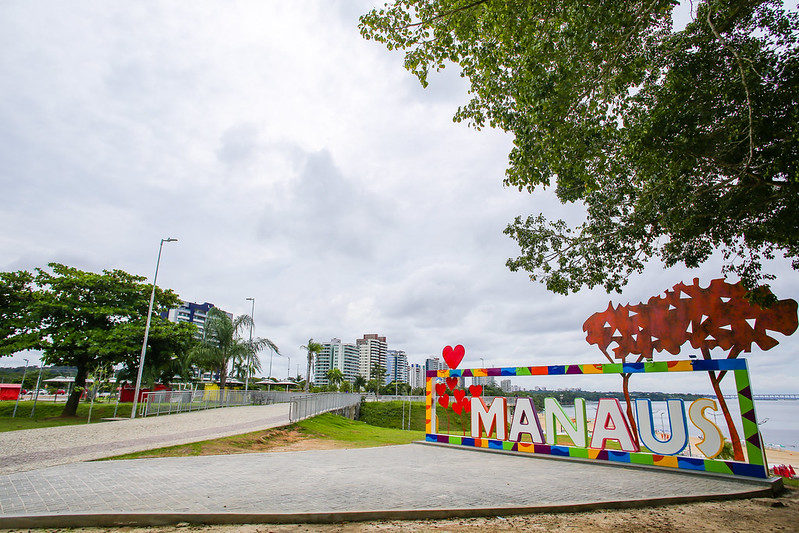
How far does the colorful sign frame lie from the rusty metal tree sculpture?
0.37 meters

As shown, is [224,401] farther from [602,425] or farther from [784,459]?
[784,459]

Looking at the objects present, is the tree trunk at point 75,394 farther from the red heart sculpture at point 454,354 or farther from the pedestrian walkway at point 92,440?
the red heart sculpture at point 454,354

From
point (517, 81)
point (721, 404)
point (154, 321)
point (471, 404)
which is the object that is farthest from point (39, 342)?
point (721, 404)

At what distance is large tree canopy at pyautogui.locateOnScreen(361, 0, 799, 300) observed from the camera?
24.7ft

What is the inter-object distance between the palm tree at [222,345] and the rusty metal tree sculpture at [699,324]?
32868 millimetres

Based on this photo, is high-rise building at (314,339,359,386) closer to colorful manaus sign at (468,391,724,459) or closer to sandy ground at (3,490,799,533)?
colorful manaus sign at (468,391,724,459)

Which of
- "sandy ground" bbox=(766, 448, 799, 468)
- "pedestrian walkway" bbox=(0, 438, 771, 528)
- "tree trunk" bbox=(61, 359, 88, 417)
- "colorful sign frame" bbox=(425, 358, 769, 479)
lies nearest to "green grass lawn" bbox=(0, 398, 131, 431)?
"tree trunk" bbox=(61, 359, 88, 417)

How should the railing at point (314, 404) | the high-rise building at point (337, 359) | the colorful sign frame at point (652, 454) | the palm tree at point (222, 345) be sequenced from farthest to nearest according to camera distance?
the high-rise building at point (337, 359), the palm tree at point (222, 345), the railing at point (314, 404), the colorful sign frame at point (652, 454)

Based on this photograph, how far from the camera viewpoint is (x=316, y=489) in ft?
23.0

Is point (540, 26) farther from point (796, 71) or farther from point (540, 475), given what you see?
point (540, 475)

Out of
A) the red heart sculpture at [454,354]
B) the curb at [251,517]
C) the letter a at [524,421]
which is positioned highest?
the red heart sculpture at [454,354]

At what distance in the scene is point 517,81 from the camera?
8242 millimetres

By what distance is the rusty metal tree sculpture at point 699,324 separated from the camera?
9711 millimetres

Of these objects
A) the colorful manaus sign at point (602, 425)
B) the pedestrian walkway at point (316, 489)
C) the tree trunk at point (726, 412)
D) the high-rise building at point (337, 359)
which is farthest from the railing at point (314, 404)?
the high-rise building at point (337, 359)
